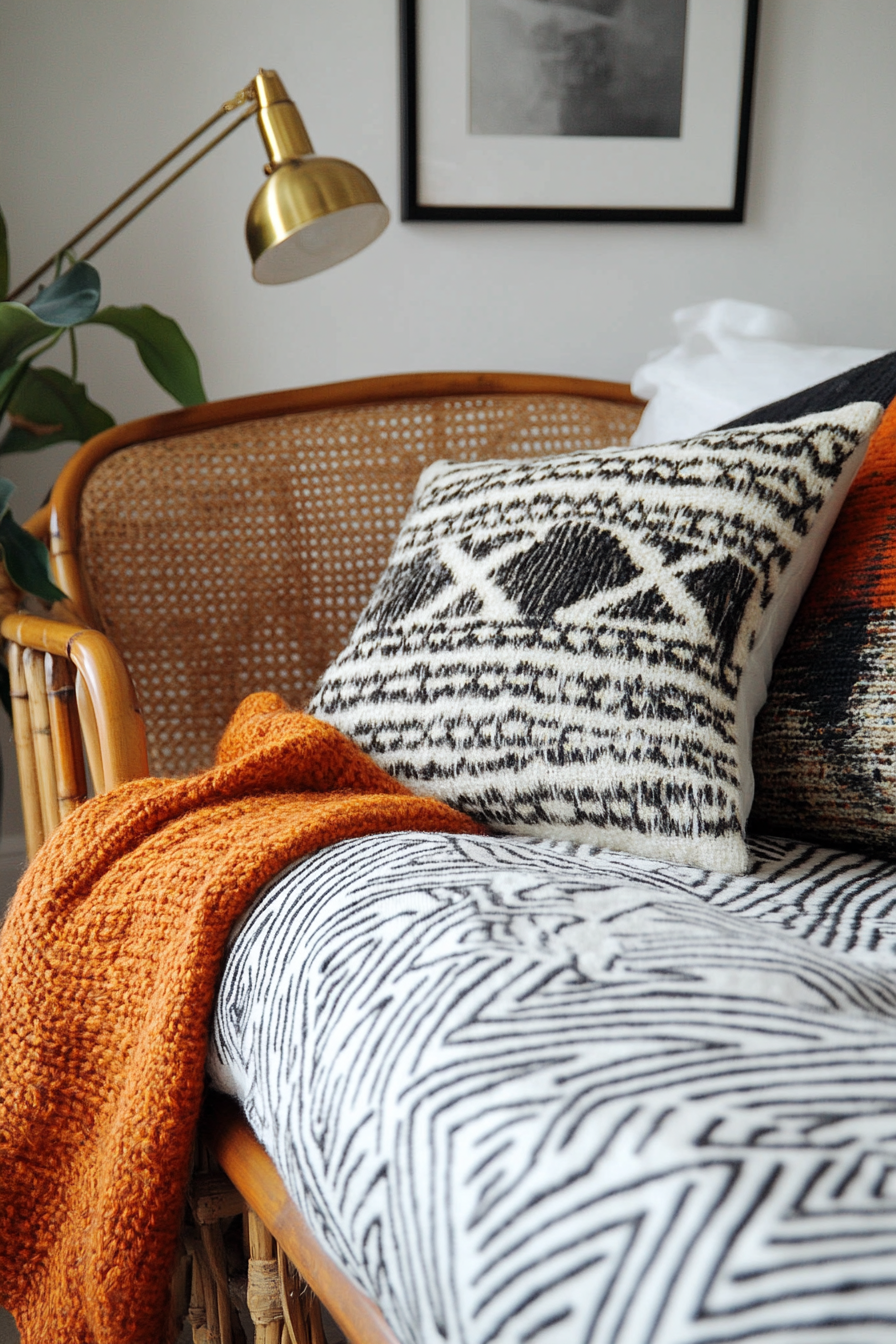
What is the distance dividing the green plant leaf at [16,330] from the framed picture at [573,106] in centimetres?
67

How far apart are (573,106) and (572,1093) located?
151 centimetres

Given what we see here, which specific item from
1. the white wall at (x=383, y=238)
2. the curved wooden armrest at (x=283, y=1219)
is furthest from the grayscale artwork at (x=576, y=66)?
the curved wooden armrest at (x=283, y=1219)

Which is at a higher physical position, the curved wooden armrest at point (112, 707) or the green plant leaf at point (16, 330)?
the green plant leaf at point (16, 330)

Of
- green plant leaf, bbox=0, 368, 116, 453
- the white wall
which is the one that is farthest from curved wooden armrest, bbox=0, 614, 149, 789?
the white wall

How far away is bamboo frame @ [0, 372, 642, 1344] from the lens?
1.75 ft

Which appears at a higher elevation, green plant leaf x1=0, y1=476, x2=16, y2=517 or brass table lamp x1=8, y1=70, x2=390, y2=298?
brass table lamp x1=8, y1=70, x2=390, y2=298

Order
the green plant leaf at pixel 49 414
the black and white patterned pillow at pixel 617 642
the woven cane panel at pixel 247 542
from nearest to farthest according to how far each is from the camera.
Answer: the black and white patterned pillow at pixel 617 642
the woven cane panel at pixel 247 542
the green plant leaf at pixel 49 414

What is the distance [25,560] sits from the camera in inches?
Result: 40.3

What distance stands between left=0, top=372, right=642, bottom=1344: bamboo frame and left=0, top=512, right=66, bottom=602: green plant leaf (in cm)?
5

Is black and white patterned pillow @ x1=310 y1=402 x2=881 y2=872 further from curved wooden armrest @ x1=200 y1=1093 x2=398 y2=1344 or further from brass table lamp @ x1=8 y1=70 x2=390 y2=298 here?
brass table lamp @ x1=8 y1=70 x2=390 y2=298

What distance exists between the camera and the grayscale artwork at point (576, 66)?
4.78ft

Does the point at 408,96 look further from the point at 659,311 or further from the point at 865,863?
the point at 865,863

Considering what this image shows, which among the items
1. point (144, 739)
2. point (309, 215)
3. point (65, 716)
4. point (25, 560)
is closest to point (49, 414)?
point (25, 560)

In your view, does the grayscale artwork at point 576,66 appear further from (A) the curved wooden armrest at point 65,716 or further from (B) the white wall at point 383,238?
(A) the curved wooden armrest at point 65,716
